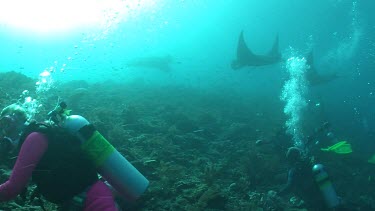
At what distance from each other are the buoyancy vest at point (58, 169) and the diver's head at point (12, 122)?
27 cm

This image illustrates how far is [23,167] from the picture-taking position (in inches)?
116

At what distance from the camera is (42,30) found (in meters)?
65.9

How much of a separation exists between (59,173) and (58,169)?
4cm

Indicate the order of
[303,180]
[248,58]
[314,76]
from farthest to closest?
[314,76] < [248,58] < [303,180]

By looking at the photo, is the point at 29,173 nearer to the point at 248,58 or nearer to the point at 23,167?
the point at 23,167

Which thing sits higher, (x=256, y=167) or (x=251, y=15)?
(x=251, y=15)

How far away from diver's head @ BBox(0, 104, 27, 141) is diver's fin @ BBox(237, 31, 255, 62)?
18.3 m

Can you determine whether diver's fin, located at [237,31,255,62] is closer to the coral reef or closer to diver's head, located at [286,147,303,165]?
the coral reef

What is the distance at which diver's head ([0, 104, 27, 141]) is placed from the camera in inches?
133

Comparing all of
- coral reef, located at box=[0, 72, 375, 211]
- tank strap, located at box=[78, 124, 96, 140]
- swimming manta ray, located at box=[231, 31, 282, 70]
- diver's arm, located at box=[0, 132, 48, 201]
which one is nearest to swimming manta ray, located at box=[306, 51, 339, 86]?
swimming manta ray, located at box=[231, 31, 282, 70]

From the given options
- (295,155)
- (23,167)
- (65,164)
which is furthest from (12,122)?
(295,155)

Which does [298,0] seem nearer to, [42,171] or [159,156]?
[159,156]

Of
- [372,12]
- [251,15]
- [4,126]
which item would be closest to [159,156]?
[4,126]

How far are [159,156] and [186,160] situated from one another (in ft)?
2.75
